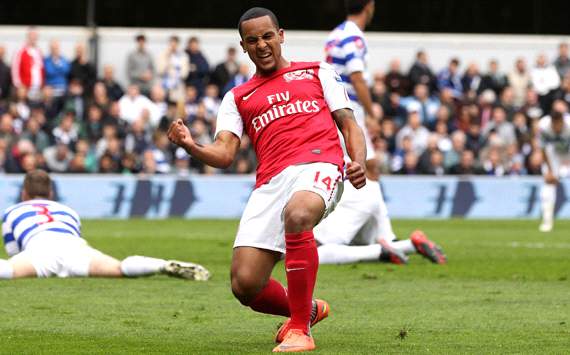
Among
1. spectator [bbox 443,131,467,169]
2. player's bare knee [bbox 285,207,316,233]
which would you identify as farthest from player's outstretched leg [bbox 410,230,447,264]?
spectator [bbox 443,131,467,169]

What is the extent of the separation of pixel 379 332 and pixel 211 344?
1159mm

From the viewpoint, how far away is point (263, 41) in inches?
312

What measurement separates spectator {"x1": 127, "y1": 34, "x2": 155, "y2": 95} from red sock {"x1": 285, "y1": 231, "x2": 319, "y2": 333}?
20.1 meters

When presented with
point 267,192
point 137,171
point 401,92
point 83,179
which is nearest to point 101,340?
point 267,192

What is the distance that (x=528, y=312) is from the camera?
9531mm

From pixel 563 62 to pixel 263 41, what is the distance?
22.4m

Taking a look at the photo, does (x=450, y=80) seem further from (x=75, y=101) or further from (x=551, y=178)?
(x=551, y=178)

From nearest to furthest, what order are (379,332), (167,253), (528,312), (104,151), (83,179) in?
(379,332) < (528,312) < (167,253) < (83,179) < (104,151)

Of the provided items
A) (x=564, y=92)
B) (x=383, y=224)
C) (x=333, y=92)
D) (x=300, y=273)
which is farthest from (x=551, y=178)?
(x=300, y=273)

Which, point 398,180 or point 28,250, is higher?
point 28,250

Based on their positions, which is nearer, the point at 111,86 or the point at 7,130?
the point at 7,130

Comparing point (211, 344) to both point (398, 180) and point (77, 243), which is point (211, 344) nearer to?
point (77, 243)

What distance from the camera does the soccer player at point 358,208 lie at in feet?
43.2

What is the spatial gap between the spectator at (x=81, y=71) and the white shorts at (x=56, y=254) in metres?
15.2
